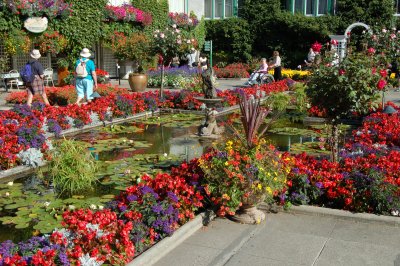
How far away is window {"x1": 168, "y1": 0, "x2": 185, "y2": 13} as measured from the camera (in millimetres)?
28825

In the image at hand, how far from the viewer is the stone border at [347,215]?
527 cm

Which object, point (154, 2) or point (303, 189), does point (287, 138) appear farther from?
point (154, 2)

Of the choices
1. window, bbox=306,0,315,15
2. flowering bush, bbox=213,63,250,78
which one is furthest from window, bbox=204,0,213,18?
flowering bush, bbox=213,63,250,78

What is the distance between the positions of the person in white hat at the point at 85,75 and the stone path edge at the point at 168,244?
8779 mm

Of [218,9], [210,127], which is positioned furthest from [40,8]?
[218,9]

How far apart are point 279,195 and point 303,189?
341 mm

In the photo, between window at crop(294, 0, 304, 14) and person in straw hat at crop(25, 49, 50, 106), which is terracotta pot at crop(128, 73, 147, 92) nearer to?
person in straw hat at crop(25, 49, 50, 106)

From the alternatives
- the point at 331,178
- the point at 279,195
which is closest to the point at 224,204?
the point at 279,195

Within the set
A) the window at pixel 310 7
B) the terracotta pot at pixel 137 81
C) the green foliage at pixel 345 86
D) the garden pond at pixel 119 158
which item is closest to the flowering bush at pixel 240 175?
the garden pond at pixel 119 158

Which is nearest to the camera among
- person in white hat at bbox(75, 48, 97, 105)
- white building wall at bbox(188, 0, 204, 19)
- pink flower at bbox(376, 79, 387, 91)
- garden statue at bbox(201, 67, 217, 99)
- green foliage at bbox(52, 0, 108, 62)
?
pink flower at bbox(376, 79, 387, 91)

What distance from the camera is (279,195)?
18.8ft

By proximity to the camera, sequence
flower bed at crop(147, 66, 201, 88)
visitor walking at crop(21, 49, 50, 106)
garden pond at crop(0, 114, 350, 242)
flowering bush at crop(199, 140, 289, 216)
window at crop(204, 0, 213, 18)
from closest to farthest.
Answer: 1. flowering bush at crop(199, 140, 289, 216)
2. garden pond at crop(0, 114, 350, 242)
3. visitor walking at crop(21, 49, 50, 106)
4. flower bed at crop(147, 66, 201, 88)
5. window at crop(204, 0, 213, 18)

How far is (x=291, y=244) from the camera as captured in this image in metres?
4.82

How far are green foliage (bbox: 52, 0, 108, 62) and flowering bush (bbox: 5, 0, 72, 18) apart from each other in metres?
0.47
